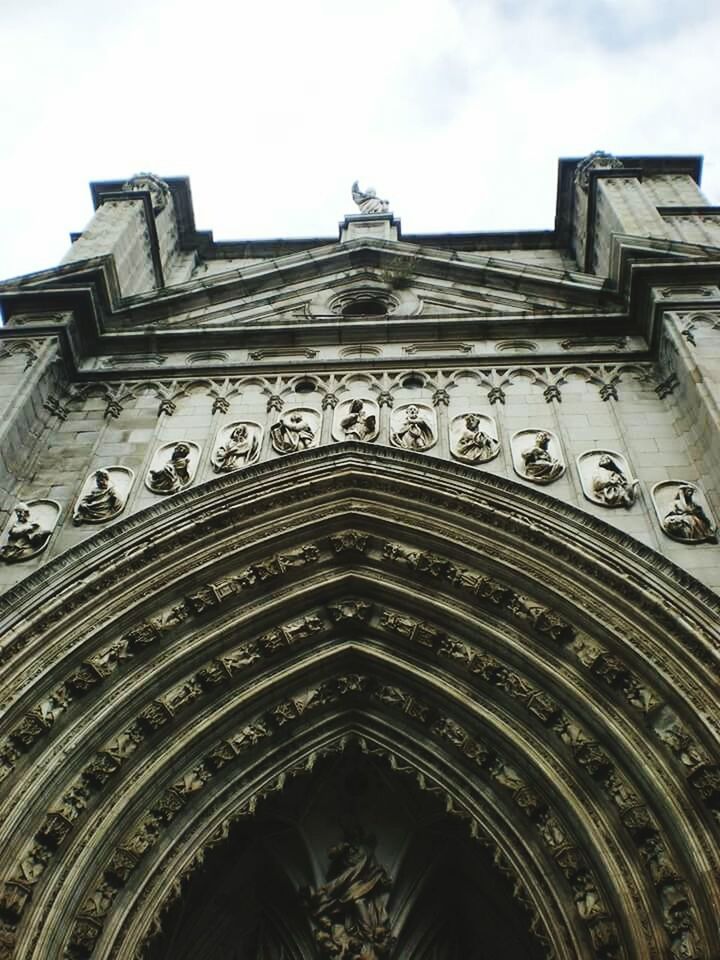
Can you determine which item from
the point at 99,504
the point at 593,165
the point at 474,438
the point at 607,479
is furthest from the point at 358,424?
the point at 593,165

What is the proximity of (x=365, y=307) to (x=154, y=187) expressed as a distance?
18.4 feet

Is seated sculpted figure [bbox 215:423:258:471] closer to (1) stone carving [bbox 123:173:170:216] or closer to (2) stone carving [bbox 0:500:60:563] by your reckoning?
(2) stone carving [bbox 0:500:60:563]

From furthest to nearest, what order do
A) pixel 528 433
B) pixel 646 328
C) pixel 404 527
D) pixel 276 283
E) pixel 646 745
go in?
pixel 276 283, pixel 646 328, pixel 528 433, pixel 404 527, pixel 646 745

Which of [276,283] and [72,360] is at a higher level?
[276,283]

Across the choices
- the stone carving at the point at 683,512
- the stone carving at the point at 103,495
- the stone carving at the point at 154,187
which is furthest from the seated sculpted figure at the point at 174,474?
the stone carving at the point at 154,187

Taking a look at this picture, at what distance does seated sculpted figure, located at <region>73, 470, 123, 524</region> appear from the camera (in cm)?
835

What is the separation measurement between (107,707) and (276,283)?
779 centimetres

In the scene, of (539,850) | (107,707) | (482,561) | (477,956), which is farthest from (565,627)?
(107,707)

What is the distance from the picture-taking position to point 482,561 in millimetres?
7949

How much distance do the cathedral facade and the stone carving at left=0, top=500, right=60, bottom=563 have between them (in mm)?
36

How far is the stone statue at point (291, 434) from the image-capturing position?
926 cm

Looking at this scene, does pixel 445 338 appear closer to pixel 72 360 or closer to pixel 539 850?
pixel 72 360

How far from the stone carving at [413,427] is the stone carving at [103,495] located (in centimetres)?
300

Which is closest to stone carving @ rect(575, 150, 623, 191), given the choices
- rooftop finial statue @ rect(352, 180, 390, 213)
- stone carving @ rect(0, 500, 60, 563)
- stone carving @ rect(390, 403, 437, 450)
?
rooftop finial statue @ rect(352, 180, 390, 213)
